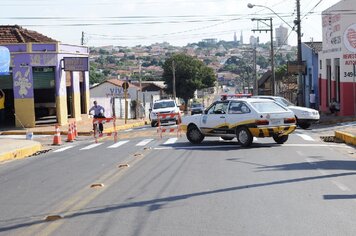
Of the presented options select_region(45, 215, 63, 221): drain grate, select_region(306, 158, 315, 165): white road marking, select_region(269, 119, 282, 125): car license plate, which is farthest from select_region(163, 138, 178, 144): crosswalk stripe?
select_region(45, 215, 63, 221): drain grate

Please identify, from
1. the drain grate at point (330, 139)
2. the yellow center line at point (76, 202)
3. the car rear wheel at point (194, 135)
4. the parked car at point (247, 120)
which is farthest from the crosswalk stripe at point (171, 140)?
the yellow center line at point (76, 202)

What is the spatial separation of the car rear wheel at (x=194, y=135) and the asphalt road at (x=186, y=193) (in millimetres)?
3346

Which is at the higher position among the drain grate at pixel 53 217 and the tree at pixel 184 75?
the tree at pixel 184 75

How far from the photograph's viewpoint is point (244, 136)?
18.5m

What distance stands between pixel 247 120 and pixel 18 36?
22.7 metres

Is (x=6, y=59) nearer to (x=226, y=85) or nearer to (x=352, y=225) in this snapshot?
(x=352, y=225)

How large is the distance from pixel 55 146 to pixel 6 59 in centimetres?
419

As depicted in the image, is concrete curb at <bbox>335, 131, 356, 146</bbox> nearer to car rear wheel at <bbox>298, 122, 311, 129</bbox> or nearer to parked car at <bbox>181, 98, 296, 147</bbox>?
parked car at <bbox>181, 98, 296, 147</bbox>

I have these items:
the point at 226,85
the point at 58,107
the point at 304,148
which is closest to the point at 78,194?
the point at 304,148

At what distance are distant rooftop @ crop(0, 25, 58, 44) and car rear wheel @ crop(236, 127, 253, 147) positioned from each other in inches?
846

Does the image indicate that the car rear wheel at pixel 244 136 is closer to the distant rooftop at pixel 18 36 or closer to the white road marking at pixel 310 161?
the white road marking at pixel 310 161

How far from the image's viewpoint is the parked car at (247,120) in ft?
60.1

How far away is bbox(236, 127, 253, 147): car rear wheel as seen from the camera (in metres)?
18.4

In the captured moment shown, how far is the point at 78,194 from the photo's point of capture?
10.5 meters
